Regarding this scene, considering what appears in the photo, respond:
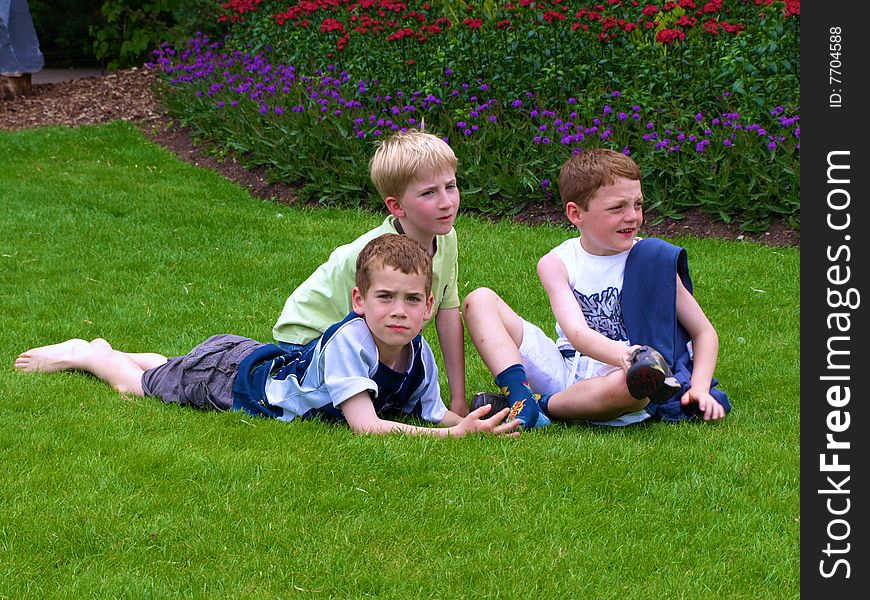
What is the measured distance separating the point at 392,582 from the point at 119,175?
6.24 metres

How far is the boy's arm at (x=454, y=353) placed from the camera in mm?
4348

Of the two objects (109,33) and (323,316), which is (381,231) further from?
(109,33)

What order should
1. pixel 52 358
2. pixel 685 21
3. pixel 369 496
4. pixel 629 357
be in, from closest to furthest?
pixel 369 496 → pixel 629 357 → pixel 52 358 → pixel 685 21

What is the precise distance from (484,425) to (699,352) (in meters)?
0.97

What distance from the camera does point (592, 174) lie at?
410cm

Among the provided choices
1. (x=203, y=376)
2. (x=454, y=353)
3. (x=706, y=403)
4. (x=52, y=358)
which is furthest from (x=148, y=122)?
(x=706, y=403)

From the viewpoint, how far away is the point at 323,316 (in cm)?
432

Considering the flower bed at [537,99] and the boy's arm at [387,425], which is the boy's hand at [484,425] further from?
the flower bed at [537,99]

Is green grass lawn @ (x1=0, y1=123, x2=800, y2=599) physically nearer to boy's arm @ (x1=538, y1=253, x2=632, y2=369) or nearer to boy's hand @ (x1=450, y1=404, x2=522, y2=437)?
boy's hand @ (x1=450, y1=404, x2=522, y2=437)

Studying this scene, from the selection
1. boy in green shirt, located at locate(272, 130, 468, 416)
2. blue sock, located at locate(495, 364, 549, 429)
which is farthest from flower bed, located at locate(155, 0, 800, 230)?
blue sock, located at locate(495, 364, 549, 429)

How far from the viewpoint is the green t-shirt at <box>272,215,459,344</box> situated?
420 centimetres

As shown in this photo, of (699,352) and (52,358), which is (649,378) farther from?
(52,358)

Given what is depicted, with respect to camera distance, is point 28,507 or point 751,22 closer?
point 28,507

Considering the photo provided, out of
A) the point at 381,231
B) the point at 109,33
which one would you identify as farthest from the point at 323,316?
the point at 109,33
